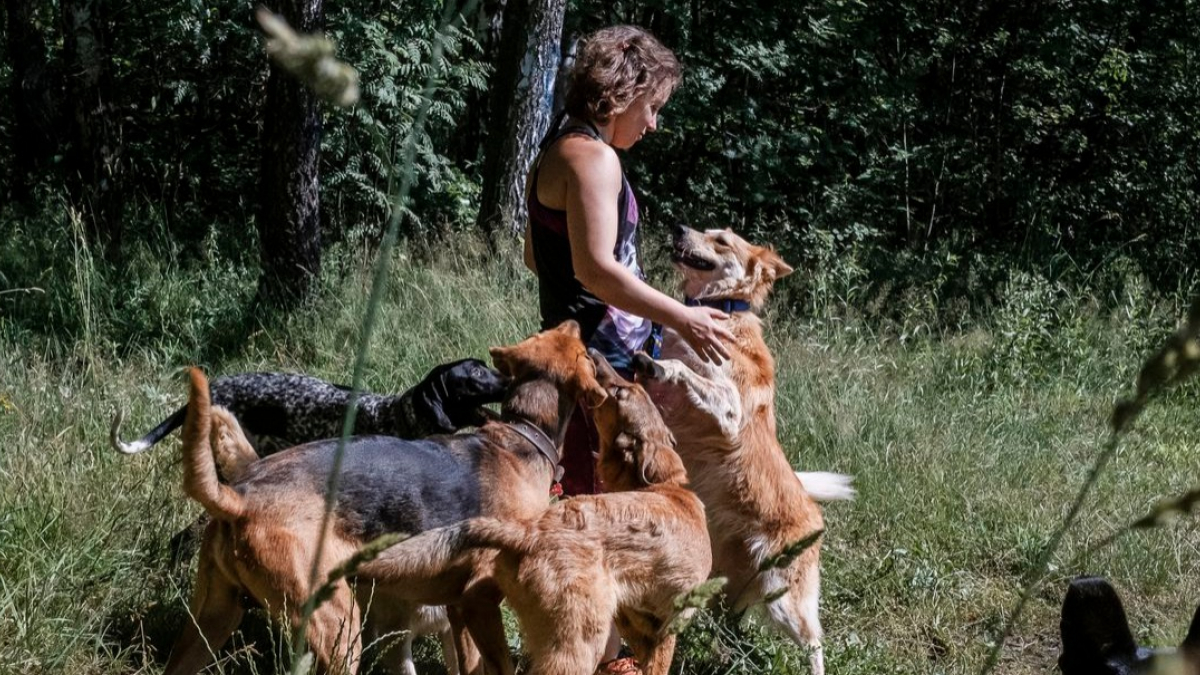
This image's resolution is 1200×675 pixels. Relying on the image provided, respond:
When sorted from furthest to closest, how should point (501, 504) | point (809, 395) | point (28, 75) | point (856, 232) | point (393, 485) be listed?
point (856, 232) → point (28, 75) → point (809, 395) → point (501, 504) → point (393, 485)

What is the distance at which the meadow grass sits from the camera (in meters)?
4.88

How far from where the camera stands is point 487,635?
4414 millimetres

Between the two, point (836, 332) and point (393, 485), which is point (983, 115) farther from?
point (393, 485)

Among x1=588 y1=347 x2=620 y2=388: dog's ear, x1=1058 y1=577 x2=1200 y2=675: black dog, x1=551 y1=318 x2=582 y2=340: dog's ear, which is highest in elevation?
x1=1058 y1=577 x2=1200 y2=675: black dog

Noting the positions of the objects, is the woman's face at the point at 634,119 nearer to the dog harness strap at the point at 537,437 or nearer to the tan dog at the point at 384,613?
the dog harness strap at the point at 537,437

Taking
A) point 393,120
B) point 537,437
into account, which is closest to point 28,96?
point 393,120

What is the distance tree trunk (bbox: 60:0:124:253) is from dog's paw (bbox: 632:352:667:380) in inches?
236

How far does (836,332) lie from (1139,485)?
264 centimetres

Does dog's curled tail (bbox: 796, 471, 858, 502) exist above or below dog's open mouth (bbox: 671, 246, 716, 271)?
below

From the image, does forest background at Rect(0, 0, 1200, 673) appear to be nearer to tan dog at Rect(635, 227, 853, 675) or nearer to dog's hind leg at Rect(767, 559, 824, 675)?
dog's hind leg at Rect(767, 559, 824, 675)

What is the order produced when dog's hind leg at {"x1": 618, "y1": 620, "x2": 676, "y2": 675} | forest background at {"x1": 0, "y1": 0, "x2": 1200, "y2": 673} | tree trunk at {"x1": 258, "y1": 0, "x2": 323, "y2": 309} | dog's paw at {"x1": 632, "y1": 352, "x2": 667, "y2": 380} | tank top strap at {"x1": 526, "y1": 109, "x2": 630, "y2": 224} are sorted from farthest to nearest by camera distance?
tree trunk at {"x1": 258, "y1": 0, "x2": 323, "y2": 309}
forest background at {"x1": 0, "y1": 0, "x2": 1200, "y2": 673}
dog's paw at {"x1": 632, "y1": 352, "x2": 667, "y2": 380}
tank top strap at {"x1": 526, "y1": 109, "x2": 630, "y2": 224}
dog's hind leg at {"x1": 618, "y1": 620, "x2": 676, "y2": 675}

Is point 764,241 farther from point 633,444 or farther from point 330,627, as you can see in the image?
point 330,627

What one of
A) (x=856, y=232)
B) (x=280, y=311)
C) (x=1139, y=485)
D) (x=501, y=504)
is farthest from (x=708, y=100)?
(x=501, y=504)

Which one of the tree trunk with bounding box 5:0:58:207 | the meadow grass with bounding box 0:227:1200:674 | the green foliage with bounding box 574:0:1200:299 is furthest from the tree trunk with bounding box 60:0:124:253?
the green foliage with bounding box 574:0:1200:299
